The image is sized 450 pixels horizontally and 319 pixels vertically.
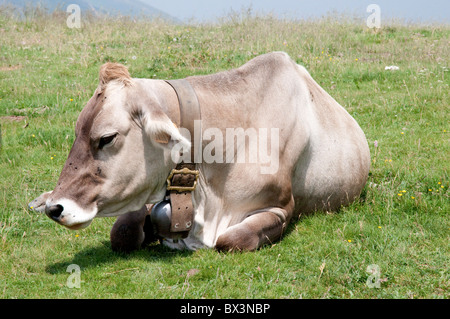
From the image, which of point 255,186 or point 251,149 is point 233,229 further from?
point 251,149

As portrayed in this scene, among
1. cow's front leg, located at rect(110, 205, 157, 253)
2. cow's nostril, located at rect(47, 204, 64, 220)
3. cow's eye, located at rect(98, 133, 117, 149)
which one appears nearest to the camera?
cow's nostril, located at rect(47, 204, 64, 220)

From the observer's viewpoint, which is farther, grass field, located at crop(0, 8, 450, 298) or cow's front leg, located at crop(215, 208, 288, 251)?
cow's front leg, located at crop(215, 208, 288, 251)

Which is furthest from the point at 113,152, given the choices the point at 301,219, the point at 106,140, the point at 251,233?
the point at 301,219

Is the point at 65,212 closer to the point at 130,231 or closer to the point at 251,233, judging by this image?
the point at 130,231

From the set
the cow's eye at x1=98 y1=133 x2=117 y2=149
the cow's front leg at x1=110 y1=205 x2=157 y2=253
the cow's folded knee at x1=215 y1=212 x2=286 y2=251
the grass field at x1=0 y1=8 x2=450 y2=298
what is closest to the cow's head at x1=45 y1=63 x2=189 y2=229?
the cow's eye at x1=98 y1=133 x2=117 y2=149

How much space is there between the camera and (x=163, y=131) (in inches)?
167

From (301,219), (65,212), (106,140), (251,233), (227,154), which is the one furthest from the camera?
(301,219)

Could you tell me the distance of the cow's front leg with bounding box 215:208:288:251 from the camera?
4.63 m

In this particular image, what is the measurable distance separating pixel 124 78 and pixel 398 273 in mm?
2742

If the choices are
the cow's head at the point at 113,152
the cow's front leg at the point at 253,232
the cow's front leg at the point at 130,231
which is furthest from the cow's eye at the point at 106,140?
the cow's front leg at the point at 253,232

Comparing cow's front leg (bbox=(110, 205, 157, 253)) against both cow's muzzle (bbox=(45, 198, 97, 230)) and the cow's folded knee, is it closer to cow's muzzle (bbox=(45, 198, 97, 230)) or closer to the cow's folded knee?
cow's muzzle (bbox=(45, 198, 97, 230))

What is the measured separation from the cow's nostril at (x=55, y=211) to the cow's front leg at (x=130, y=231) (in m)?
0.75

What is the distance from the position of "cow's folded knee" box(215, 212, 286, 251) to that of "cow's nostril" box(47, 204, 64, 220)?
1362 mm

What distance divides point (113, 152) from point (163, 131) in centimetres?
45
